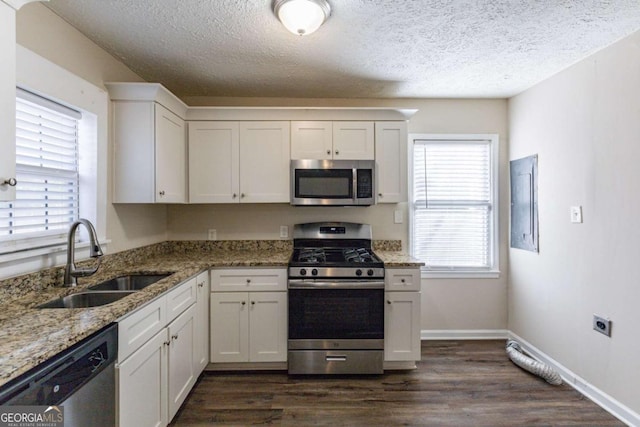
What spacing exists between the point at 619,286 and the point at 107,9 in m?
3.50

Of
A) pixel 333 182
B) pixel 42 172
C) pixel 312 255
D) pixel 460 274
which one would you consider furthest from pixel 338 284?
pixel 42 172

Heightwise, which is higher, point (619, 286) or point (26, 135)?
point (26, 135)

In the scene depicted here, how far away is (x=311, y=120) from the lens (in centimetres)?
279

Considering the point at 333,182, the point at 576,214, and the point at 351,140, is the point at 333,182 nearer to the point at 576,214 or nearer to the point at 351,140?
the point at 351,140

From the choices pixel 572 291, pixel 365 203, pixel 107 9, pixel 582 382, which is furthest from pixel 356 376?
pixel 107 9

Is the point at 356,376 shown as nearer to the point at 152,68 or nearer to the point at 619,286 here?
the point at 619,286

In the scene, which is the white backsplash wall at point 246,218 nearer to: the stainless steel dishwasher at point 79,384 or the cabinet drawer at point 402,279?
the cabinet drawer at point 402,279

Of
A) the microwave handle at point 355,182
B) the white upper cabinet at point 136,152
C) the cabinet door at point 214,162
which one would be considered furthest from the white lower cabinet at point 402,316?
the white upper cabinet at point 136,152

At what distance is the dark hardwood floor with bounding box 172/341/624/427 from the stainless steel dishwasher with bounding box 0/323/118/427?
3.04 feet

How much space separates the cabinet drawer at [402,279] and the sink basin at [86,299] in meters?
1.76

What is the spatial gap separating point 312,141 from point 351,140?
1.15ft

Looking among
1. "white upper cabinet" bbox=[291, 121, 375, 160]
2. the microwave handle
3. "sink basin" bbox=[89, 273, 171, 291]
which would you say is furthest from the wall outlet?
"sink basin" bbox=[89, 273, 171, 291]

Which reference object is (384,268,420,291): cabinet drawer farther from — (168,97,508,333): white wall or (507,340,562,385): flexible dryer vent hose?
(507,340,562,385): flexible dryer vent hose

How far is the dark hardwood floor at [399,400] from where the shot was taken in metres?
1.99
